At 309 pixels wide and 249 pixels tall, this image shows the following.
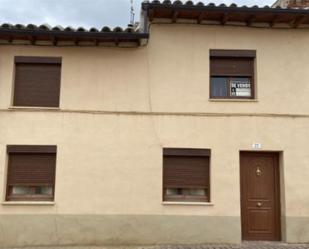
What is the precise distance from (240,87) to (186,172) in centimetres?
293

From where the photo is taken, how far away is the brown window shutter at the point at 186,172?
10.1 m

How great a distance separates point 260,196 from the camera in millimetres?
10250

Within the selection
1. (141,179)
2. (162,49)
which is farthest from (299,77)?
(141,179)

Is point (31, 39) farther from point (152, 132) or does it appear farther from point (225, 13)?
point (225, 13)

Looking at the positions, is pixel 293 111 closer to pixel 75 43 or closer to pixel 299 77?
pixel 299 77

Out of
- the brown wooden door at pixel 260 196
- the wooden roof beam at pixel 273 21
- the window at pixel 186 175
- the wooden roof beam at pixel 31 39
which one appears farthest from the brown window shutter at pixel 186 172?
the wooden roof beam at pixel 31 39

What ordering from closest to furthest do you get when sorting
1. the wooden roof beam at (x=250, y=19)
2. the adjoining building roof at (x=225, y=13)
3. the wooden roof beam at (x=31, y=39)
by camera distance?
the adjoining building roof at (x=225, y=13) → the wooden roof beam at (x=31, y=39) → the wooden roof beam at (x=250, y=19)

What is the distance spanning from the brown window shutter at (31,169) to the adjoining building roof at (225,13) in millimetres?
4957

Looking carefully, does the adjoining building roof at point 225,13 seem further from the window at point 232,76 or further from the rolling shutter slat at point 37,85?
the rolling shutter slat at point 37,85

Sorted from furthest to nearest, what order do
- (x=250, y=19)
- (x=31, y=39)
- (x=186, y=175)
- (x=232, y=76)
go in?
(x=232, y=76), (x=250, y=19), (x=186, y=175), (x=31, y=39)

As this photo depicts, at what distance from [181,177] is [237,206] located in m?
1.71

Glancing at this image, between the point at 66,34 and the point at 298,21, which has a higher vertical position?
the point at 298,21

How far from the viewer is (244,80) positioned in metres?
10.6

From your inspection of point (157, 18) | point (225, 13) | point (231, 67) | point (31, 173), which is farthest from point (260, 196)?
point (31, 173)
